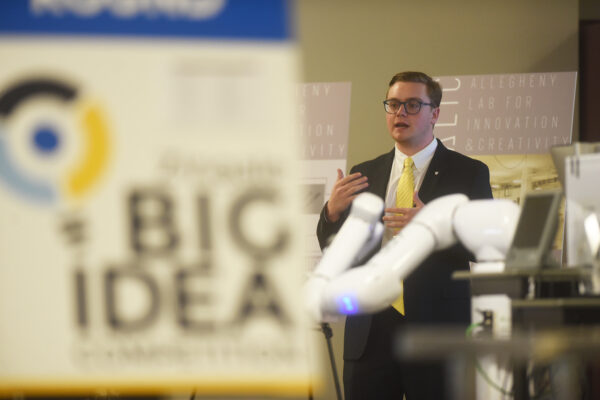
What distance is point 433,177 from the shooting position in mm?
3385

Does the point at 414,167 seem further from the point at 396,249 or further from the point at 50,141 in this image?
the point at 50,141

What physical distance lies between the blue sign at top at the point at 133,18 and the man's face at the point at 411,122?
8.63ft

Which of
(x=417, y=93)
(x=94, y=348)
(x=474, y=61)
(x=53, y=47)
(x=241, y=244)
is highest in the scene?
(x=474, y=61)

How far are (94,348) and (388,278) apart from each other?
5.01ft

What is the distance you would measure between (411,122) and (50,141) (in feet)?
8.83

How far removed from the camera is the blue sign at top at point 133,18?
885 millimetres

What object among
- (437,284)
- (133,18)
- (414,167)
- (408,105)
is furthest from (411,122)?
(133,18)

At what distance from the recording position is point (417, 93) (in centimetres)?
354

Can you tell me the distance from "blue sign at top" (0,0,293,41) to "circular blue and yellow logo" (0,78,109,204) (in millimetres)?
58

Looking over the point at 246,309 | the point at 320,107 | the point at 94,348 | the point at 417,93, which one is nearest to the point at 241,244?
the point at 246,309

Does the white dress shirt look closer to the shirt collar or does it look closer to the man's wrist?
the shirt collar

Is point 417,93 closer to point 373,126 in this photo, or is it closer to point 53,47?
point 373,126

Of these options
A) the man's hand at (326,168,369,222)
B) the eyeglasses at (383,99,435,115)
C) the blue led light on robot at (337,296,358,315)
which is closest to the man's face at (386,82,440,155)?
the eyeglasses at (383,99,435,115)

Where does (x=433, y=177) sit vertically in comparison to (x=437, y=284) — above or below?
above
